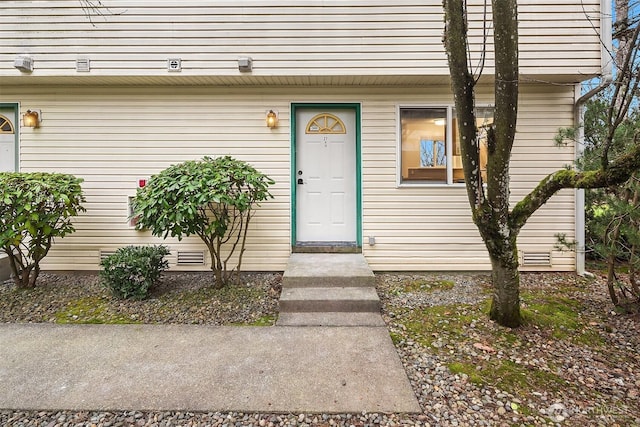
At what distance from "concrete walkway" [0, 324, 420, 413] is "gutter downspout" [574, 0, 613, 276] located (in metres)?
3.56

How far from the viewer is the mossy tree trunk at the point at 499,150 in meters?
2.54

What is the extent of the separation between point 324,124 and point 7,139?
4705mm

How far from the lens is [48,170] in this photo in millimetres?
4648

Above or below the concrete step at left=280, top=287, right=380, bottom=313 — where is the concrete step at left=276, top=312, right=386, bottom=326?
below

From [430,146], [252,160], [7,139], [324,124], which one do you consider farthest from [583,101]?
[7,139]

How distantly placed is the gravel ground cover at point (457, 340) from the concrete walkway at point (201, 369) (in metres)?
0.10

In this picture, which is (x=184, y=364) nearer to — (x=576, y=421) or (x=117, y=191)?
(x=576, y=421)

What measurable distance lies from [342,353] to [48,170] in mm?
4942

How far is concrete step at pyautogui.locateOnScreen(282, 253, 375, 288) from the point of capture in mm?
3686

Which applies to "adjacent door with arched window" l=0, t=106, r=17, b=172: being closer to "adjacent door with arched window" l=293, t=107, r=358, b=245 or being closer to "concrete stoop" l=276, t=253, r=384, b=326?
"adjacent door with arched window" l=293, t=107, r=358, b=245

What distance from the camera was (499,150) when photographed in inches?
106

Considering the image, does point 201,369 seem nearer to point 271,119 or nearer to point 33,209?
point 33,209

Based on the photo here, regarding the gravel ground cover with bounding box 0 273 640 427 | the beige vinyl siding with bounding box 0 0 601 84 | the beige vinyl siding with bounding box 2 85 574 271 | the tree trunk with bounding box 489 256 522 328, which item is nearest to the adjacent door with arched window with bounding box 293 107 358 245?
the beige vinyl siding with bounding box 2 85 574 271

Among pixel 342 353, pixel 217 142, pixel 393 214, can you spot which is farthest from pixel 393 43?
pixel 342 353
